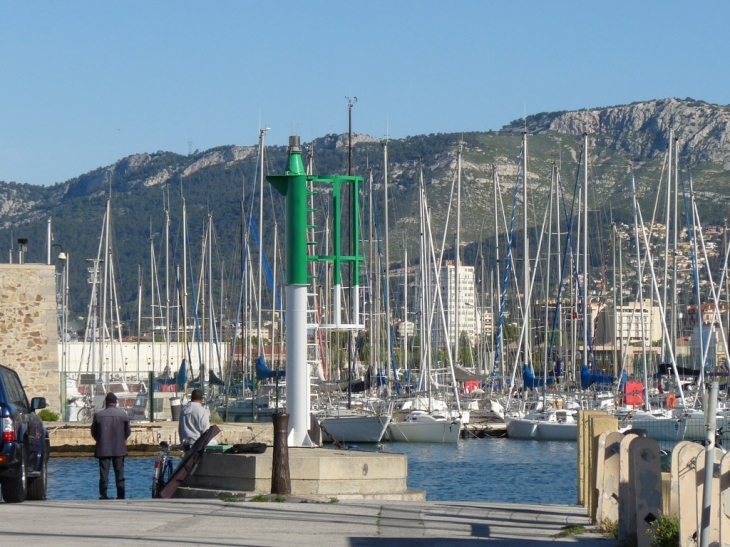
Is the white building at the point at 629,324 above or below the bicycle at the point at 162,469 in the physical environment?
above

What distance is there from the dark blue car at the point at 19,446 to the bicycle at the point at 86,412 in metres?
22.6

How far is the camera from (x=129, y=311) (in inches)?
5925

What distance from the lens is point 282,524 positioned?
11633 millimetres

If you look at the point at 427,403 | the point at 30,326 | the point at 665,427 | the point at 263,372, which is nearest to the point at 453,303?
the point at 427,403

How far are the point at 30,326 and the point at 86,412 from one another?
30.0 feet

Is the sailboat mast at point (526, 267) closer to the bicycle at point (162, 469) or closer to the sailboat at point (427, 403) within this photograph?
the sailboat at point (427, 403)

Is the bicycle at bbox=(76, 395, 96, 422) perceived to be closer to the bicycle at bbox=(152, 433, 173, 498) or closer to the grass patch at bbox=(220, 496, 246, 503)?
the bicycle at bbox=(152, 433, 173, 498)

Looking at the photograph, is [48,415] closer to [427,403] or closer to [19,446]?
[427,403]

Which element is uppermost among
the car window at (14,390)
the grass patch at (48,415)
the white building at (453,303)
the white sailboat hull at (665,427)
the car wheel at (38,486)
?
the white building at (453,303)

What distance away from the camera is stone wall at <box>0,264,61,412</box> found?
31266 mm

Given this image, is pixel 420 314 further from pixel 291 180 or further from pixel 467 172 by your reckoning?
pixel 467 172

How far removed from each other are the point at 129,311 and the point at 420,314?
337 feet

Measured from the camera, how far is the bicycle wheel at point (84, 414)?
128 ft

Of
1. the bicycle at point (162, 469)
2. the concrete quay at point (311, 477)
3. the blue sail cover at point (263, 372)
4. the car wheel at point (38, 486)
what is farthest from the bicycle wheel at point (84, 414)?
the concrete quay at point (311, 477)
